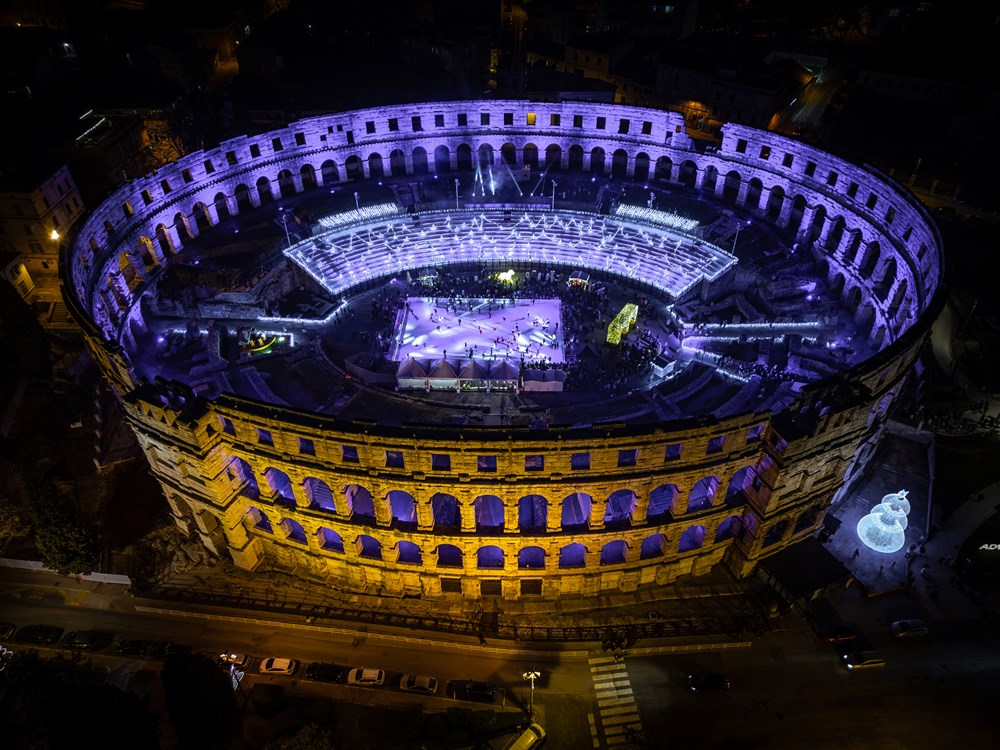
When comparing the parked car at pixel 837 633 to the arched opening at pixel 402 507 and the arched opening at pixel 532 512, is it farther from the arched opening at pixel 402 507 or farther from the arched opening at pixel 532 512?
the arched opening at pixel 402 507

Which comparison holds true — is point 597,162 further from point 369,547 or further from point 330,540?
point 330,540

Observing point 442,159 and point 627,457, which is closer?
point 627,457

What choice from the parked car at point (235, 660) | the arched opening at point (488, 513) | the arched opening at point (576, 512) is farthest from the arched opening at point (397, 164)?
the parked car at point (235, 660)

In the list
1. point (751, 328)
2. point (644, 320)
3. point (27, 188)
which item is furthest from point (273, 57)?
point (751, 328)

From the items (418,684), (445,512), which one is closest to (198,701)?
(418,684)

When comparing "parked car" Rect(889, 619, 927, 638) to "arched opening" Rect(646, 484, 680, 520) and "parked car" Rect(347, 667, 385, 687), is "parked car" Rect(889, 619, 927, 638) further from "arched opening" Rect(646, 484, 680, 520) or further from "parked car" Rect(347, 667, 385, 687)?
"parked car" Rect(347, 667, 385, 687)

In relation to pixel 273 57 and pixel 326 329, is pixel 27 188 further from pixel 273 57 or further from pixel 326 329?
pixel 273 57

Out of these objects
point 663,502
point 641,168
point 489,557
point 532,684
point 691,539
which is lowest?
point 532,684

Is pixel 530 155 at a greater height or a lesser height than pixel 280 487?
greater
